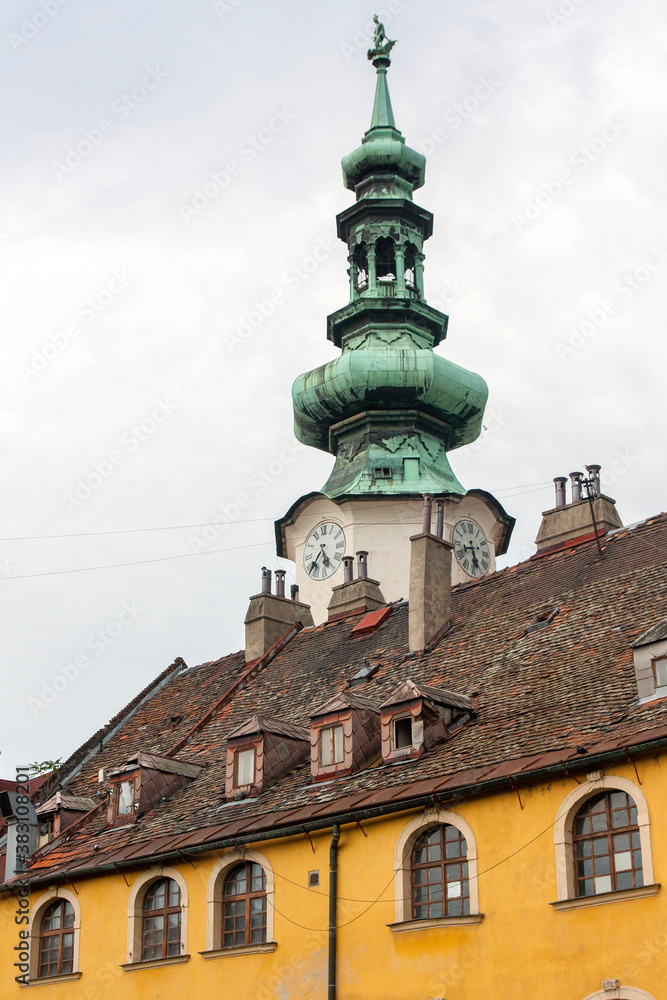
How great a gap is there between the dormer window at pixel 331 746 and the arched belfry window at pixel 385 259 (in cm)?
3542

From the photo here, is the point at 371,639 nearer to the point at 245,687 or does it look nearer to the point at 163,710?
the point at 245,687

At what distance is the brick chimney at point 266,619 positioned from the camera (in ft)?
129

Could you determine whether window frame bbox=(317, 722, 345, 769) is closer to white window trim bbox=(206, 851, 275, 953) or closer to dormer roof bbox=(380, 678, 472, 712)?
dormer roof bbox=(380, 678, 472, 712)

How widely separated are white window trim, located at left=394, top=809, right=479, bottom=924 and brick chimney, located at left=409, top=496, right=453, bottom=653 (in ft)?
26.7

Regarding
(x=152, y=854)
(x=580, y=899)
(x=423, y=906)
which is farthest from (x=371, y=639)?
(x=580, y=899)

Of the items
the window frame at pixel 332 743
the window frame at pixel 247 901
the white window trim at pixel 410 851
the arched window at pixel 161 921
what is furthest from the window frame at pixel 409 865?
the arched window at pixel 161 921

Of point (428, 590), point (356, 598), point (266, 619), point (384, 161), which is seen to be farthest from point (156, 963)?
point (384, 161)

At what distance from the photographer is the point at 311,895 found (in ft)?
86.1

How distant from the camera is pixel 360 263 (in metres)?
61.6

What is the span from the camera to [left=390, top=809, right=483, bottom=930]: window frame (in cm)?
2392

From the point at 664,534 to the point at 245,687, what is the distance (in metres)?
11.4

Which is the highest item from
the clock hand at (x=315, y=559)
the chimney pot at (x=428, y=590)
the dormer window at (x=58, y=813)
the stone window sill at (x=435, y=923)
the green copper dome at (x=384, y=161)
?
the green copper dome at (x=384, y=161)

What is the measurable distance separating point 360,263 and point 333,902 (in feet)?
129

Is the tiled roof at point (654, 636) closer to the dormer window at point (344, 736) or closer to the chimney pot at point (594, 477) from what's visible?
the dormer window at point (344, 736)
